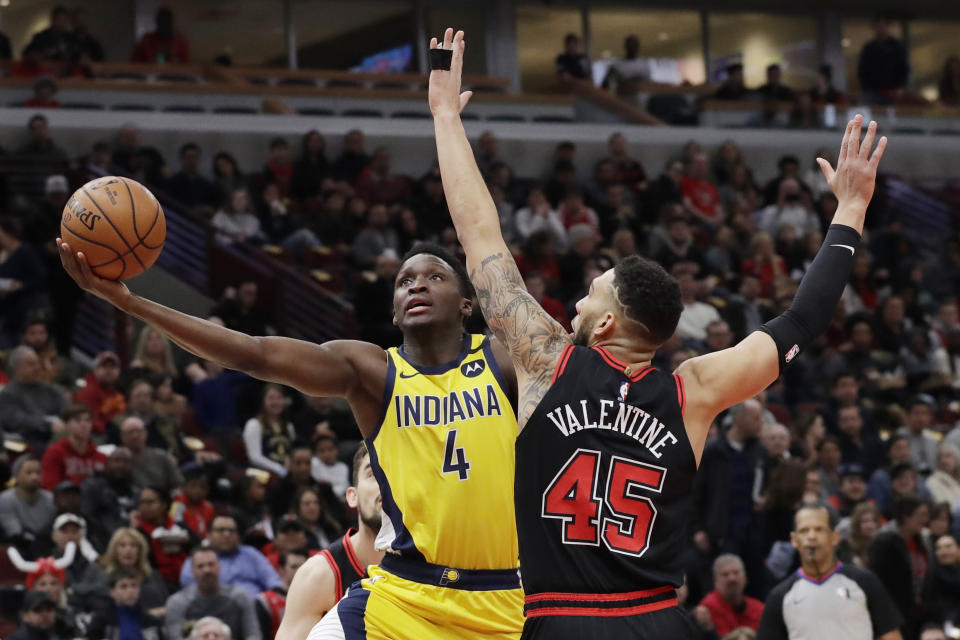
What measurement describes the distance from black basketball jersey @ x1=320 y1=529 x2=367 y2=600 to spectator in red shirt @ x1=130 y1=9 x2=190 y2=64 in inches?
596

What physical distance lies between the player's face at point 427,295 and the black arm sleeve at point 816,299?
1.29 m

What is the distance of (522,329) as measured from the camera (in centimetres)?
436

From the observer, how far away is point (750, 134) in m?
22.6

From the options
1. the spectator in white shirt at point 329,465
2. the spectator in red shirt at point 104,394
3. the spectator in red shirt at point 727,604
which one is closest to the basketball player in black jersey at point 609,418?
the spectator in red shirt at point 727,604

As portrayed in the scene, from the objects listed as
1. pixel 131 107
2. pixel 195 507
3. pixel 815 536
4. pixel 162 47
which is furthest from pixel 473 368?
A: pixel 162 47

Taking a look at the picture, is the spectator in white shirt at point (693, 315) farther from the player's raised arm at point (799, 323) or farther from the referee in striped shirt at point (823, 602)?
the player's raised arm at point (799, 323)

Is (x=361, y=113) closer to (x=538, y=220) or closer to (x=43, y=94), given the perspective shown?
(x=538, y=220)

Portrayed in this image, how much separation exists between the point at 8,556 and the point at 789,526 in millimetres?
6390

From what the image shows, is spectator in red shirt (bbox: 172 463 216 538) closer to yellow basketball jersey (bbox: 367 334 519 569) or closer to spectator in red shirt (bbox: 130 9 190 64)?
yellow basketball jersey (bbox: 367 334 519 569)

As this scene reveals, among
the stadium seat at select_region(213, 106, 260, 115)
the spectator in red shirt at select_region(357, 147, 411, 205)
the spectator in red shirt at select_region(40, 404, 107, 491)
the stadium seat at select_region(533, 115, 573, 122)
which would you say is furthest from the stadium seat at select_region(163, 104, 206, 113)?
the spectator in red shirt at select_region(40, 404, 107, 491)

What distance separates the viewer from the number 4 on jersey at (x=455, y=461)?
5035mm

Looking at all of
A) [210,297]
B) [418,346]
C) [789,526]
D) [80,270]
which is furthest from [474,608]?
[210,297]

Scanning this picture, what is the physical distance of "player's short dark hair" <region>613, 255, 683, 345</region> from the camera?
4312mm

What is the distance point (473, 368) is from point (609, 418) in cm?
112
